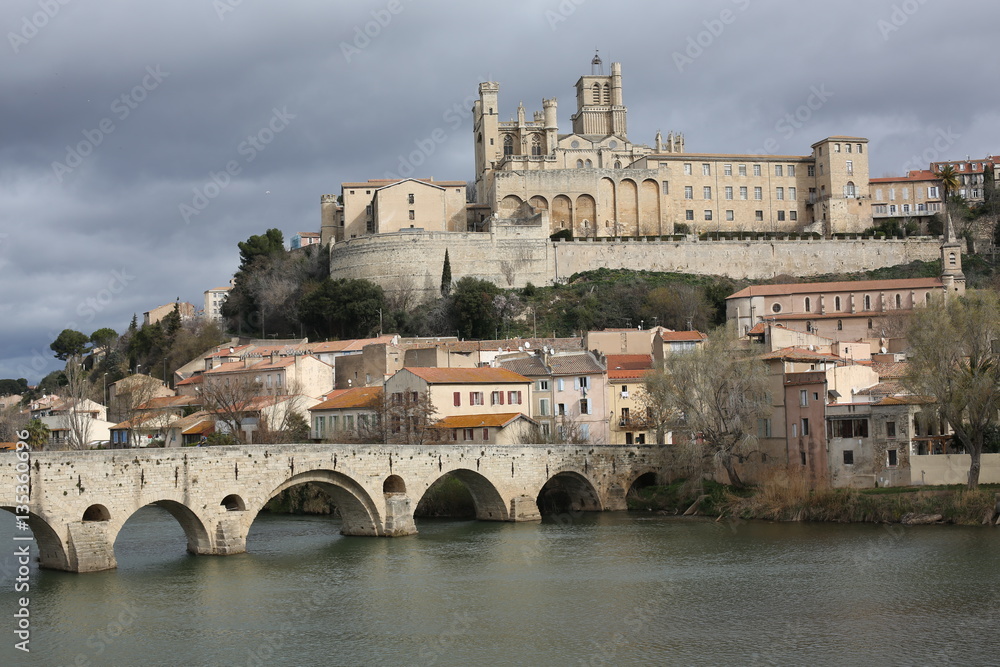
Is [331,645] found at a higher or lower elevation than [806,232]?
lower

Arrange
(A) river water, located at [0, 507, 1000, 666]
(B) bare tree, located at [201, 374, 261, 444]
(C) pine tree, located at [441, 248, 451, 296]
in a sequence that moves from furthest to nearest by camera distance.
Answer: (C) pine tree, located at [441, 248, 451, 296], (B) bare tree, located at [201, 374, 261, 444], (A) river water, located at [0, 507, 1000, 666]

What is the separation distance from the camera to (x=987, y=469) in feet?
132

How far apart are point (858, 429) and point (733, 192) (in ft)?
197

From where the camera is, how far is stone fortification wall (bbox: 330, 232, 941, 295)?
86.3 metres

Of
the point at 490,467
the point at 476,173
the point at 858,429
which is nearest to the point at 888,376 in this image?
the point at 858,429

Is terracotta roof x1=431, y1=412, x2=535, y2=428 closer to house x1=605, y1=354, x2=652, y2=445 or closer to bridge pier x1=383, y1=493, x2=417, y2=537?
Result: house x1=605, y1=354, x2=652, y2=445

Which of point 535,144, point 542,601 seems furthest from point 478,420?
point 535,144

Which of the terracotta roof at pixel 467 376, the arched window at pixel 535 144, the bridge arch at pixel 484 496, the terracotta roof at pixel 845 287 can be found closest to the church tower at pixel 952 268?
the terracotta roof at pixel 845 287

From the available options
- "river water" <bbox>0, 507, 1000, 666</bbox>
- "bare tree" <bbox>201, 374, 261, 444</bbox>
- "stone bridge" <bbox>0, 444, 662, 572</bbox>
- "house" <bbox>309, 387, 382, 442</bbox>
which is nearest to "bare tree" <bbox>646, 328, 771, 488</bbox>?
"stone bridge" <bbox>0, 444, 662, 572</bbox>

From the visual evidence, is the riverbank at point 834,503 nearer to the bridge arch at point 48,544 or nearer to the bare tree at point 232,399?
the bare tree at point 232,399

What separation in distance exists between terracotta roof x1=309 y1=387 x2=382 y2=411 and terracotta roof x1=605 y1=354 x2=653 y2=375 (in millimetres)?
12068

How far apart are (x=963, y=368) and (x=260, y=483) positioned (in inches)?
954

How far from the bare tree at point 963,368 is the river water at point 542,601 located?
4041 millimetres

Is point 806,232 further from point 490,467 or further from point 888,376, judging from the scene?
point 490,467
